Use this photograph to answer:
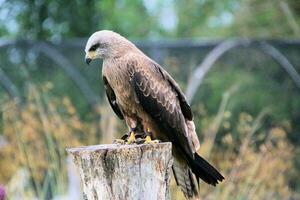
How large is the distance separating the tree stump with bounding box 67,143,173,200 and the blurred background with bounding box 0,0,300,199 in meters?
2.98

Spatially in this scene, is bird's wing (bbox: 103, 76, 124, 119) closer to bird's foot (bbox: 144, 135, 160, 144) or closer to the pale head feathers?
the pale head feathers

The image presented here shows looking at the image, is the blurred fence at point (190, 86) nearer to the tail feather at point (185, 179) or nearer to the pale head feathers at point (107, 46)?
the pale head feathers at point (107, 46)

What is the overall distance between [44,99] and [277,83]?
10.5 ft

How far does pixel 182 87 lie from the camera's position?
10523 mm

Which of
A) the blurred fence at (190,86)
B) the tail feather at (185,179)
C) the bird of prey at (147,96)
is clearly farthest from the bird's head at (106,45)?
the blurred fence at (190,86)

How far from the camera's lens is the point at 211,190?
8.60 meters

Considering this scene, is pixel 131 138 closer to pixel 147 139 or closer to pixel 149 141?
pixel 147 139

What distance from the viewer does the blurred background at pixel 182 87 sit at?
855 cm

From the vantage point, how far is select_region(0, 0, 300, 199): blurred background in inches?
337

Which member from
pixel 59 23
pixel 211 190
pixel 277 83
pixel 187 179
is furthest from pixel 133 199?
pixel 59 23

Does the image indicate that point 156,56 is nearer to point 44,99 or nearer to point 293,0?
point 44,99

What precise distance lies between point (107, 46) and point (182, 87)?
465cm

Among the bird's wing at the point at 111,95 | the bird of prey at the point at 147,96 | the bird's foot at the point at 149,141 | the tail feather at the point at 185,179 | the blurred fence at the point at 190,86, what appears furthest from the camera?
the blurred fence at the point at 190,86

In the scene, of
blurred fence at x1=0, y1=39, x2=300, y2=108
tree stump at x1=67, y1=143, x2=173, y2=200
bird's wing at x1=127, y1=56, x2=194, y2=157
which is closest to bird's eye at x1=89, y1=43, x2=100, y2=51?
bird's wing at x1=127, y1=56, x2=194, y2=157
